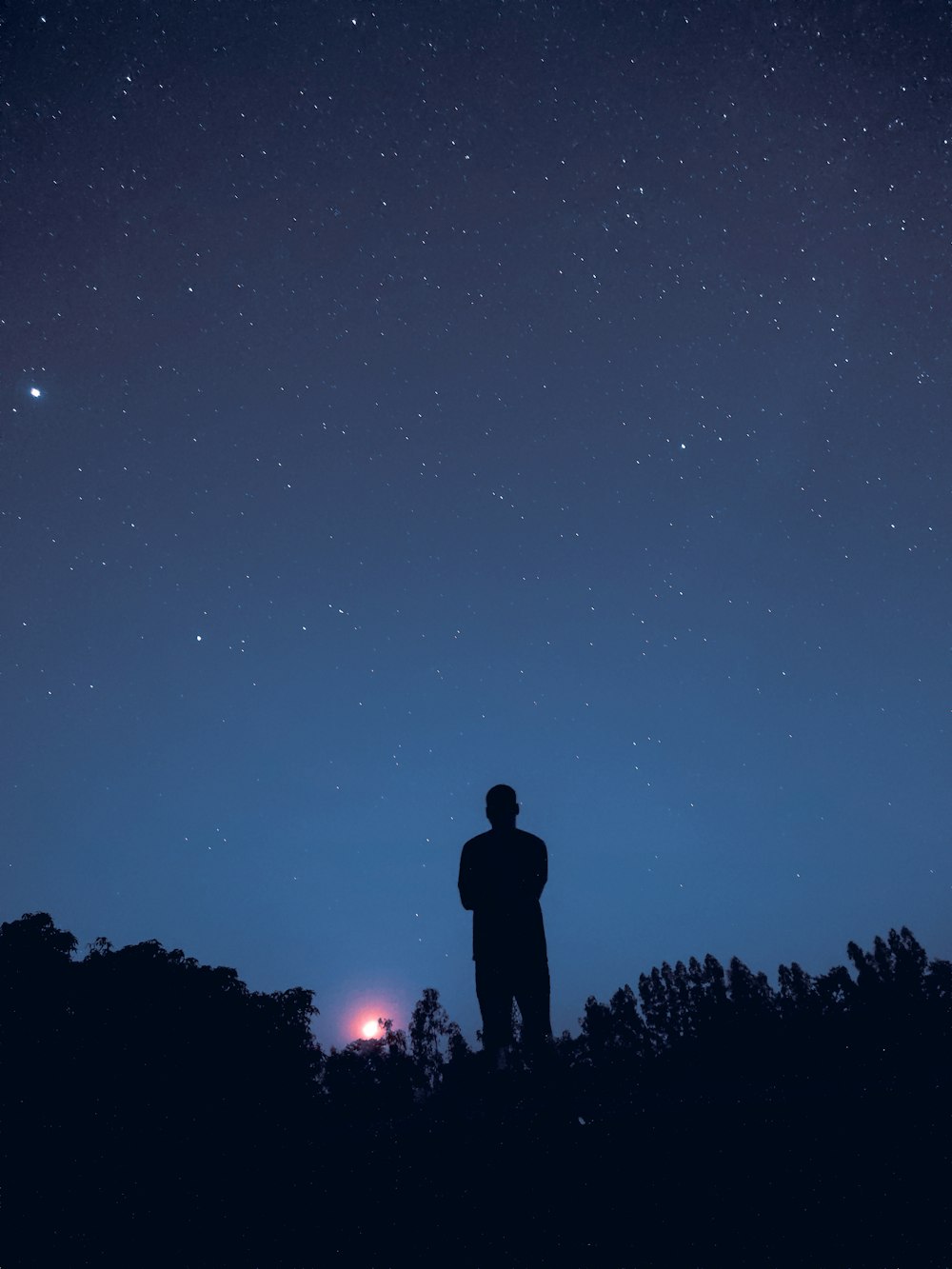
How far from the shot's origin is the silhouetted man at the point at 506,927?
4.65m

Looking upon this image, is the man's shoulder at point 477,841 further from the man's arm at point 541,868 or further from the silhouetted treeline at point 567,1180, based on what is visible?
the silhouetted treeline at point 567,1180

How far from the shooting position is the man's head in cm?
498

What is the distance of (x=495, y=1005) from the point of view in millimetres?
4684

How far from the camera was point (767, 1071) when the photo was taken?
200 inches

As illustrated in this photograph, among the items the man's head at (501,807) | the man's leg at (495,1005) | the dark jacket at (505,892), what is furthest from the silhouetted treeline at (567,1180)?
the man's head at (501,807)

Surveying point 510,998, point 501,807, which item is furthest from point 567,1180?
point 501,807

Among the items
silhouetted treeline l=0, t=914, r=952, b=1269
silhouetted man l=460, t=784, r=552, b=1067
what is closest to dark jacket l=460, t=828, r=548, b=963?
silhouetted man l=460, t=784, r=552, b=1067

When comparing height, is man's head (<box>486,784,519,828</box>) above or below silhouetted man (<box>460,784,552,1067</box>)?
above

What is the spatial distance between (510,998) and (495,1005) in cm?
12

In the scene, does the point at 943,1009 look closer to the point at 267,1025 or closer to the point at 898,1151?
the point at 898,1151

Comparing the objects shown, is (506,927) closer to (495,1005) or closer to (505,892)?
(505,892)

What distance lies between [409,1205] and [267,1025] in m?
32.7

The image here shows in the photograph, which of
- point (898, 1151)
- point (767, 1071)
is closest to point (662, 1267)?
point (898, 1151)

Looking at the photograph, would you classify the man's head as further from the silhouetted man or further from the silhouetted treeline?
the silhouetted treeline
